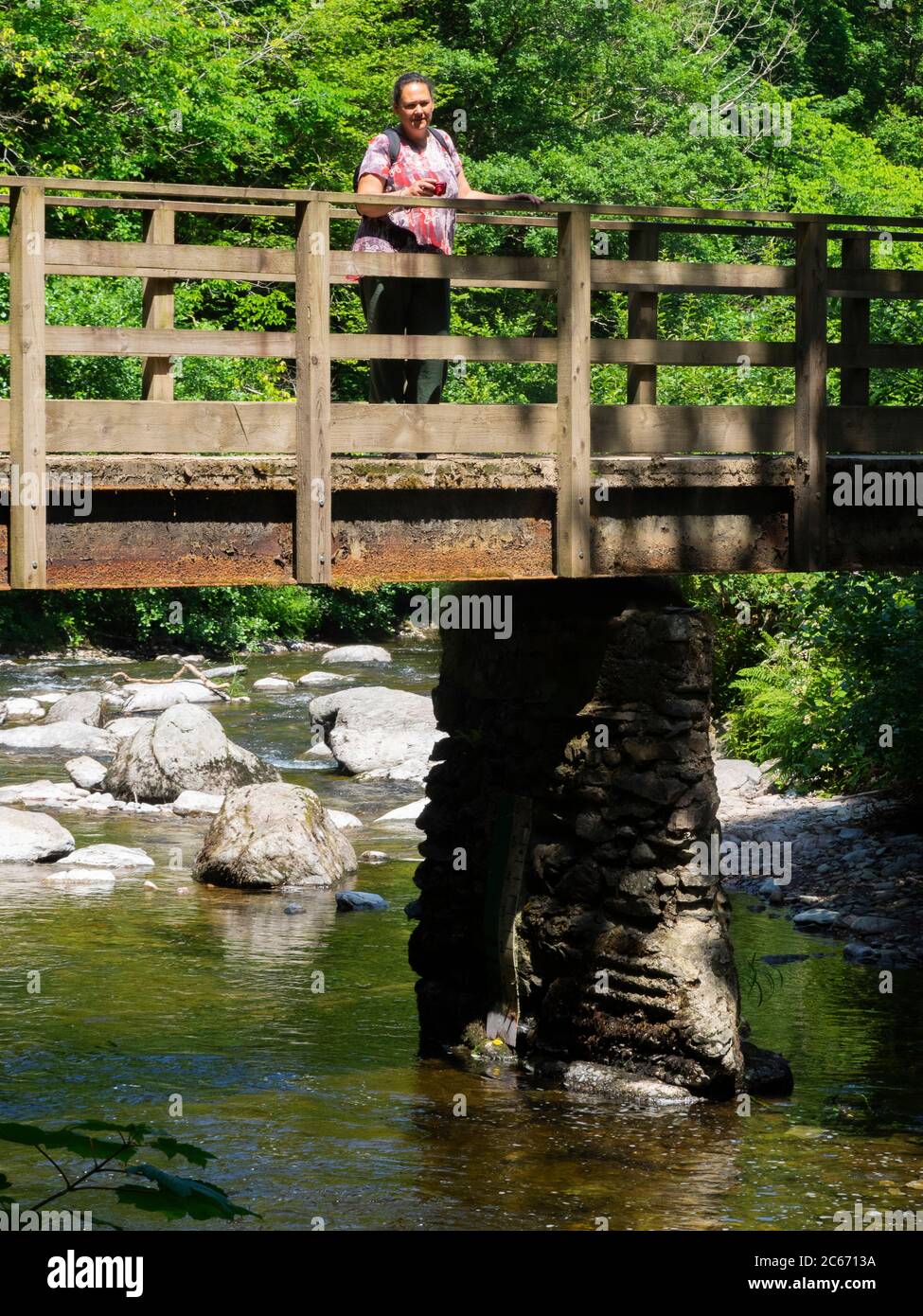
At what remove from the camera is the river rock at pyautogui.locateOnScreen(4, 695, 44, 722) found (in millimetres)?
22719

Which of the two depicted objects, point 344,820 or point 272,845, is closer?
point 272,845

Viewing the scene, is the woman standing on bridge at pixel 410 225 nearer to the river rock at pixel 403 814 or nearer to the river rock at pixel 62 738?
the river rock at pixel 403 814

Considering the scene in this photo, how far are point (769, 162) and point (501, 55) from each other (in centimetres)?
704

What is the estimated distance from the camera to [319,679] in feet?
86.6

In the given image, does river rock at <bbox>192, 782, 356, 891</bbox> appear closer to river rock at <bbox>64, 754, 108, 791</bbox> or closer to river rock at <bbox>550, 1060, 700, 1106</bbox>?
river rock at <bbox>64, 754, 108, 791</bbox>

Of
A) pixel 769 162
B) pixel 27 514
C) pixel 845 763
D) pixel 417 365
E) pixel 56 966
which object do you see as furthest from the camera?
pixel 769 162

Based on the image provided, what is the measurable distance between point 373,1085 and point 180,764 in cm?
854

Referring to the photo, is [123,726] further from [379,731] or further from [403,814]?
[403,814]

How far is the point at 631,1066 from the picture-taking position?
9422 mm

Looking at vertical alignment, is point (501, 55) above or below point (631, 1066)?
above

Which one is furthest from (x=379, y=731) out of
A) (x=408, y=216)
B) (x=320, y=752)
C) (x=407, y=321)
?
(x=408, y=216)

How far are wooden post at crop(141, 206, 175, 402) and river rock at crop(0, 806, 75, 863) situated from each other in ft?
23.8
